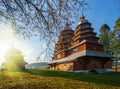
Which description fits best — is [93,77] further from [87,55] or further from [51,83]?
[87,55]

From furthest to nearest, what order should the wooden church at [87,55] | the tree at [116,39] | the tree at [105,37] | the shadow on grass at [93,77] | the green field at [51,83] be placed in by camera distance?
the tree at [105,37] → the tree at [116,39] → the wooden church at [87,55] → the shadow on grass at [93,77] → the green field at [51,83]

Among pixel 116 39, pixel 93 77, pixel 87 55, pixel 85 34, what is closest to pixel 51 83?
pixel 93 77

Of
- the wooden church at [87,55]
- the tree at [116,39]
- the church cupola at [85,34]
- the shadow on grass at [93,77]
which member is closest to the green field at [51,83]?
the shadow on grass at [93,77]

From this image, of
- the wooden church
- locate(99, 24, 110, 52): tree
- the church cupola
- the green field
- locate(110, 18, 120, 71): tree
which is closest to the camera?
the green field

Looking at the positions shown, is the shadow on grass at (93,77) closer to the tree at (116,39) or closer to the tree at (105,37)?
the tree at (116,39)

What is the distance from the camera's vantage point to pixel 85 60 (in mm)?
29875

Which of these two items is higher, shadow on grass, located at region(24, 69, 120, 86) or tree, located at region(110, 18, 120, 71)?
tree, located at region(110, 18, 120, 71)

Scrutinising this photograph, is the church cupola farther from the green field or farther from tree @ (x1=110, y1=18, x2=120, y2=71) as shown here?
the green field

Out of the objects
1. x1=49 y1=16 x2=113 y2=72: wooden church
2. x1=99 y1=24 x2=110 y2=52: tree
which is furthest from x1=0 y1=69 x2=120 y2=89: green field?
x1=99 y1=24 x2=110 y2=52: tree

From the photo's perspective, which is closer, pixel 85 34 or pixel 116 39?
pixel 85 34

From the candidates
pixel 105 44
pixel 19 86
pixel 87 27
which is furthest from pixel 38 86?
pixel 105 44

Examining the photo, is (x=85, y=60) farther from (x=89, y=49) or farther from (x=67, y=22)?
(x=67, y=22)

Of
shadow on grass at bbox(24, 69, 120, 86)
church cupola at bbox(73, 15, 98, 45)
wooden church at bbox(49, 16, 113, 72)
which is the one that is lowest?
shadow on grass at bbox(24, 69, 120, 86)

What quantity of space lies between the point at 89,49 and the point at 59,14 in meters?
24.5
